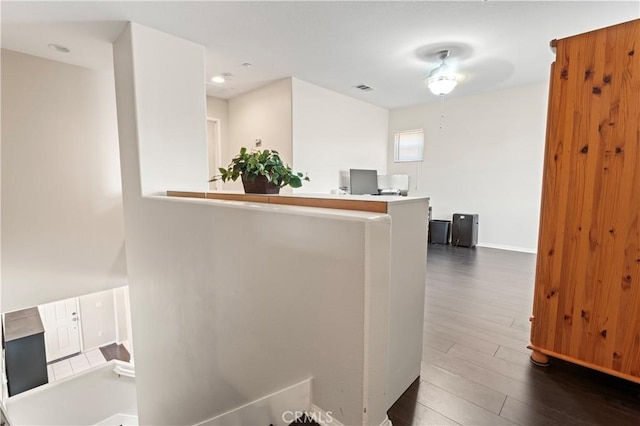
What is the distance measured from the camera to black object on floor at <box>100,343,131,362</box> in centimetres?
713

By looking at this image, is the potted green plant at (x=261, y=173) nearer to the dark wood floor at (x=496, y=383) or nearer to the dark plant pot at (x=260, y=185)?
the dark plant pot at (x=260, y=185)

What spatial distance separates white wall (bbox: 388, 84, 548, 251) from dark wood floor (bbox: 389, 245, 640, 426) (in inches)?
111

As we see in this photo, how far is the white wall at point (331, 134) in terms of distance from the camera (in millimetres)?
4539

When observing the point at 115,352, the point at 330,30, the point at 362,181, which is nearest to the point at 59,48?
the point at 330,30

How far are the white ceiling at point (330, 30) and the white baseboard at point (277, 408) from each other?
2814mm

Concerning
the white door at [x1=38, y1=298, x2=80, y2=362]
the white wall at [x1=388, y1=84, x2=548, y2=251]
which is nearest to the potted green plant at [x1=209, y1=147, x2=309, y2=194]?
the white wall at [x1=388, y1=84, x2=548, y2=251]

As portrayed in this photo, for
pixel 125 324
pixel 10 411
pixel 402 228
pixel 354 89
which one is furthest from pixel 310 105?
pixel 125 324

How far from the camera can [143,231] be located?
2729mm

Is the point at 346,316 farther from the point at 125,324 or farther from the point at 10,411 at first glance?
the point at 125,324

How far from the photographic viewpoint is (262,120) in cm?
483

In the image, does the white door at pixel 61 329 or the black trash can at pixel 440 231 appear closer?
the black trash can at pixel 440 231

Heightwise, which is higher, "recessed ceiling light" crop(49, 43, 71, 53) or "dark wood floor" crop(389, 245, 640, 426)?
"recessed ceiling light" crop(49, 43, 71, 53)

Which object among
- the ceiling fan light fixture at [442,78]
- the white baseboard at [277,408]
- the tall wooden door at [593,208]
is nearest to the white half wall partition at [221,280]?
the white baseboard at [277,408]

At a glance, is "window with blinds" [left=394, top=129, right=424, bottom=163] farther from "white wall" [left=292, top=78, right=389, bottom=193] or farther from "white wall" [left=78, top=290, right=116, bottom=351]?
"white wall" [left=78, top=290, right=116, bottom=351]
